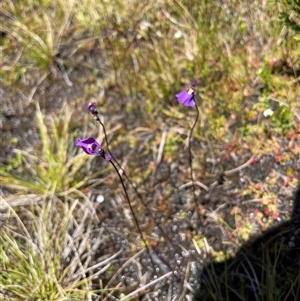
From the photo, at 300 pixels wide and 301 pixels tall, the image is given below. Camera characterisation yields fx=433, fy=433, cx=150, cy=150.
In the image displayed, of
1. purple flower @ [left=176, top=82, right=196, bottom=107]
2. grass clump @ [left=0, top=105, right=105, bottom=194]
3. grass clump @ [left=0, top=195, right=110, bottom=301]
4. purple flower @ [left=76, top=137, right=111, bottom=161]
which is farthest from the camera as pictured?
grass clump @ [left=0, top=105, right=105, bottom=194]

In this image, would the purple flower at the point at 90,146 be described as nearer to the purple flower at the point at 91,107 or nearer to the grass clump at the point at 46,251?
the purple flower at the point at 91,107

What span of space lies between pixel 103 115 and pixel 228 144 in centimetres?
106

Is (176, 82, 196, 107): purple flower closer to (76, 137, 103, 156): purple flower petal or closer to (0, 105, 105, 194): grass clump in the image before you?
(76, 137, 103, 156): purple flower petal

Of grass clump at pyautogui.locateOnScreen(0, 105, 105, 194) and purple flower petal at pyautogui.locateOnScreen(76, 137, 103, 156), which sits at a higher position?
grass clump at pyautogui.locateOnScreen(0, 105, 105, 194)

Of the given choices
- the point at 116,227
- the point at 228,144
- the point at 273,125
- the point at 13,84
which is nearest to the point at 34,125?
the point at 13,84

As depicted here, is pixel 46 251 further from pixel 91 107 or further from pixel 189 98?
pixel 189 98

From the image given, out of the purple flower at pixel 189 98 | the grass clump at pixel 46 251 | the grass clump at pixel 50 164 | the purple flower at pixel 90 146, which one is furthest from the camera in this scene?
the grass clump at pixel 50 164

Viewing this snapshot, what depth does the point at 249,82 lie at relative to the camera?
3156 mm

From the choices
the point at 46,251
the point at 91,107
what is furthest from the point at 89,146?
the point at 46,251

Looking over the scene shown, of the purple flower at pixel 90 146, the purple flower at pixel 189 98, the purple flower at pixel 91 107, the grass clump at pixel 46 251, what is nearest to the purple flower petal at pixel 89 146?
the purple flower at pixel 90 146

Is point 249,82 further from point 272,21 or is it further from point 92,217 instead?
point 92,217

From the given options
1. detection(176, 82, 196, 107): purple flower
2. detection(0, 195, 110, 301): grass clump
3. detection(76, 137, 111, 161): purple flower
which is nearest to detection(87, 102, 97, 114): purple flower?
detection(76, 137, 111, 161): purple flower

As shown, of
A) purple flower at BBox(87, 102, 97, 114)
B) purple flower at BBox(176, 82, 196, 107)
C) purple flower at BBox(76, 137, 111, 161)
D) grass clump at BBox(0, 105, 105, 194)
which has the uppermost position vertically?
grass clump at BBox(0, 105, 105, 194)

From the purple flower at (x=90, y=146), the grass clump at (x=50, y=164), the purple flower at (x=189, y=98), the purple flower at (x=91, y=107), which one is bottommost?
the purple flower at (x=90, y=146)
